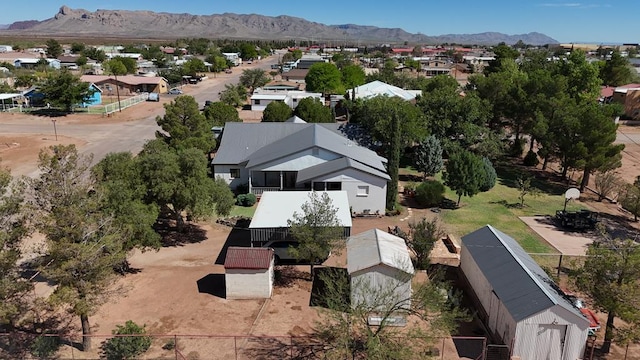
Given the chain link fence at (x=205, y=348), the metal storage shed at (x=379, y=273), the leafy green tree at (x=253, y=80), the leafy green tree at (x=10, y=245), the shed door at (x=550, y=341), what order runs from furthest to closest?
the leafy green tree at (x=253, y=80), the metal storage shed at (x=379, y=273), the chain link fence at (x=205, y=348), the shed door at (x=550, y=341), the leafy green tree at (x=10, y=245)

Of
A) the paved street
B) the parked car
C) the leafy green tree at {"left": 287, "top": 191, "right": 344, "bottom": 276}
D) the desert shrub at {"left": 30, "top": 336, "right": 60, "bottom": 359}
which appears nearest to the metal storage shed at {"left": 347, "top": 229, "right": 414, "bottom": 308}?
the leafy green tree at {"left": 287, "top": 191, "right": 344, "bottom": 276}

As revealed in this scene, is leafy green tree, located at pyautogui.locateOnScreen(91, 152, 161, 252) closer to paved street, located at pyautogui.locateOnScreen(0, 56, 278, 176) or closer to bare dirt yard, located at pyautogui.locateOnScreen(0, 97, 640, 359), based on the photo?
bare dirt yard, located at pyautogui.locateOnScreen(0, 97, 640, 359)

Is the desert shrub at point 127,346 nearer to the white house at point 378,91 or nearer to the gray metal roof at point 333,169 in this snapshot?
the gray metal roof at point 333,169

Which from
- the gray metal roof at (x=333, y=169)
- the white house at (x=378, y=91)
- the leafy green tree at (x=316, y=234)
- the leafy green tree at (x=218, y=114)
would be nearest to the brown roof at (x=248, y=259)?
the leafy green tree at (x=316, y=234)

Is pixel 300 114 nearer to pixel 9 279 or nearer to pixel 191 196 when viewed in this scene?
pixel 191 196

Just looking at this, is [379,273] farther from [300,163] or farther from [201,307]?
[300,163]

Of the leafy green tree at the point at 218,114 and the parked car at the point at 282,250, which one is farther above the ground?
the leafy green tree at the point at 218,114

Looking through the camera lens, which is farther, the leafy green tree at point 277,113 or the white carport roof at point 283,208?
the leafy green tree at point 277,113
